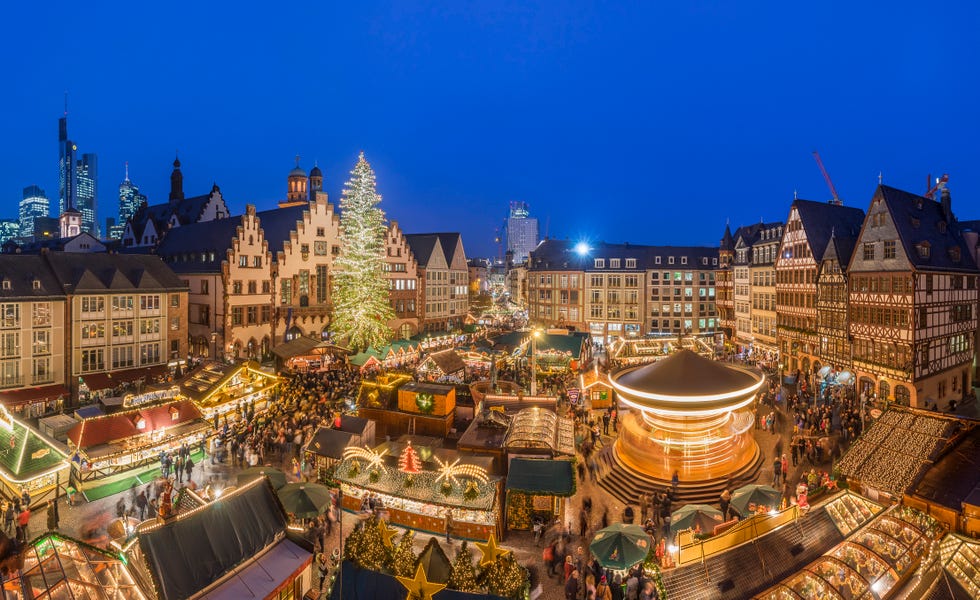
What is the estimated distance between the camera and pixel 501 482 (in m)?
15.4

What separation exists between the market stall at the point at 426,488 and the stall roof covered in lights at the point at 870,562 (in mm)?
8222

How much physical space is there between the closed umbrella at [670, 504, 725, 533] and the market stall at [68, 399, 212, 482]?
19.1m

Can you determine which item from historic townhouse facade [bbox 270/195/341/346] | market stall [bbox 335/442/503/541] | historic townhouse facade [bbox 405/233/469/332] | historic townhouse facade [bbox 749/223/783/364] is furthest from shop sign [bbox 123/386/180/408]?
historic townhouse facade [bbox 749/223/783/364]

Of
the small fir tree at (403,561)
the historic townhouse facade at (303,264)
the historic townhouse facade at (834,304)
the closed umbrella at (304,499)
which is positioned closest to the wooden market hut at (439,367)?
the closed umbrella at (304,499)

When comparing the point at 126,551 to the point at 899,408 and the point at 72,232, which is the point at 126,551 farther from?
the point at 72,232

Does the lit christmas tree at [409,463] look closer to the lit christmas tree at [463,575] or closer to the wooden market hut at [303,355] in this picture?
the lit christmas tree at [463,575]

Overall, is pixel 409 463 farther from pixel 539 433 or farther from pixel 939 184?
pixel 939 184

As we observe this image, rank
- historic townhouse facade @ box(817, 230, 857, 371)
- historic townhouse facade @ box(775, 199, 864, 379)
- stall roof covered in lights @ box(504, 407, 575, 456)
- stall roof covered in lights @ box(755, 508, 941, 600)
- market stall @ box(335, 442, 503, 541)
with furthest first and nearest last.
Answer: historic townhouse facade @ box(775, 199, 864, 379) → historic townhouse facade @ box(817, 230, 857, 371) → stall roof covered in lights @ box(504, 407, 575, 456) → market stall @ box(335, 442, 503, 541) → stall roof covered in lights @ box(755, 508, 941, 600)

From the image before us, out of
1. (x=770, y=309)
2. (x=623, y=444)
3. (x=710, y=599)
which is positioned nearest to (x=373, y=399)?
(x=623, y=444)

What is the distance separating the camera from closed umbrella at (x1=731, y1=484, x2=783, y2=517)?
1448 cm

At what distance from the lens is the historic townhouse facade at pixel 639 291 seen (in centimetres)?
5672

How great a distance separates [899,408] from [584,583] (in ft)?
30.6

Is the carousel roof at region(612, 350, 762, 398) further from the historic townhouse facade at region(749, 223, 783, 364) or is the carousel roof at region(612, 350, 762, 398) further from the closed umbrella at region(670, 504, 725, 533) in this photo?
the historic townhouse facade at region(749, 223, 783, 364)

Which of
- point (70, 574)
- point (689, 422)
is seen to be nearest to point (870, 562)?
point (689, 422)
